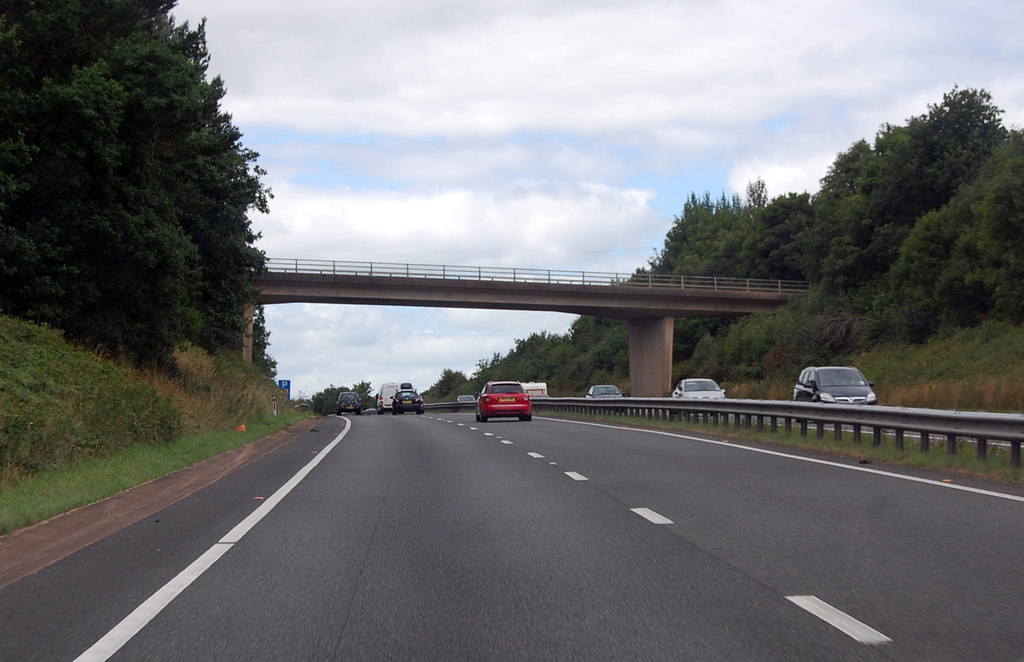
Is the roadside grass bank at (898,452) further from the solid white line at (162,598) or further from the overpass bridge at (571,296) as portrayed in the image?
the overpass bridge at (571,296)

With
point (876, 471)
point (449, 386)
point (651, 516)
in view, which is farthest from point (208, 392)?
point (449, 386)

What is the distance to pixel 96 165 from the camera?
24469 mm

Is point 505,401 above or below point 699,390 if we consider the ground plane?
below

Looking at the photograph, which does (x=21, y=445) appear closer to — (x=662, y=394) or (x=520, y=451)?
(x=520, y=451)

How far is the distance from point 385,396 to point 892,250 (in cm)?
3764

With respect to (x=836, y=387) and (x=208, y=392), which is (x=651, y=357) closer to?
(x=836, y=387)

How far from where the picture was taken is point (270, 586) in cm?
751

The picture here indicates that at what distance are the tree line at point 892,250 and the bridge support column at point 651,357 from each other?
16.1 feet

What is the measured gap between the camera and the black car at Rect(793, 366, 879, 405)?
29391mm

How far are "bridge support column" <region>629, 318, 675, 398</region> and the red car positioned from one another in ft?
105

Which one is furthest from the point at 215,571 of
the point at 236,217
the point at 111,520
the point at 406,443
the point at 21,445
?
the point at 236,217

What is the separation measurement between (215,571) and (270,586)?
0.80m

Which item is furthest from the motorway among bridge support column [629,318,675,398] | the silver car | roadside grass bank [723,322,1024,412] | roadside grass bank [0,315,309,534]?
bridge support column [629,318,675,398]

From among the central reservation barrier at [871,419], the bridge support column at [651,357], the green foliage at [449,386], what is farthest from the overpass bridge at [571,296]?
the green foliage at [449,386]
